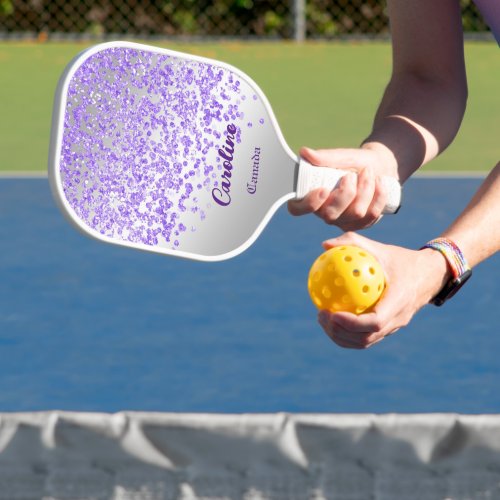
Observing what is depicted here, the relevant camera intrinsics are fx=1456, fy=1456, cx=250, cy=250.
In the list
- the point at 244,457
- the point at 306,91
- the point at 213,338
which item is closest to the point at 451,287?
the point at 244,457

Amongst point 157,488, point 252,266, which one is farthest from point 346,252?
point 252,266

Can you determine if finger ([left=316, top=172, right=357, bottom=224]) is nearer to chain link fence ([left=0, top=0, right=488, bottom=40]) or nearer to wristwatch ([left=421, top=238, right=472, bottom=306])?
wristwatch ([left=421, top=238, right=472, bottom=306])

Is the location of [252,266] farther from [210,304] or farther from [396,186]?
[396,186]

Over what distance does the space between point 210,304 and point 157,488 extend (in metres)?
2.99

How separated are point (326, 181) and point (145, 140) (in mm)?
342

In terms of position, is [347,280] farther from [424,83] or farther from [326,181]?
[424,83]

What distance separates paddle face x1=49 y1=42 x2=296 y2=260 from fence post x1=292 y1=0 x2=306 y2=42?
10.8m

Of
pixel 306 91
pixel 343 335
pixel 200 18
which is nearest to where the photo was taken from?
pixel 343 335

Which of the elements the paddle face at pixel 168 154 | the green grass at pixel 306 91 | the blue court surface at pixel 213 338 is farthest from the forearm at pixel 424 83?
the green grass at pixel 306 91

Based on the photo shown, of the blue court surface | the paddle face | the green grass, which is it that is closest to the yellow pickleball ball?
the paddle face

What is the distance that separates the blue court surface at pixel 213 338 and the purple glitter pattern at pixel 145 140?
5.83 ft

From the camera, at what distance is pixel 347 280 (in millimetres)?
2256

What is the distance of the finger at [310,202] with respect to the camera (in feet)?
8.15

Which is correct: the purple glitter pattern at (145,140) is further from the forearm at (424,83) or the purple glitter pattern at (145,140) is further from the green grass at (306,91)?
the green grass at (306,91)
